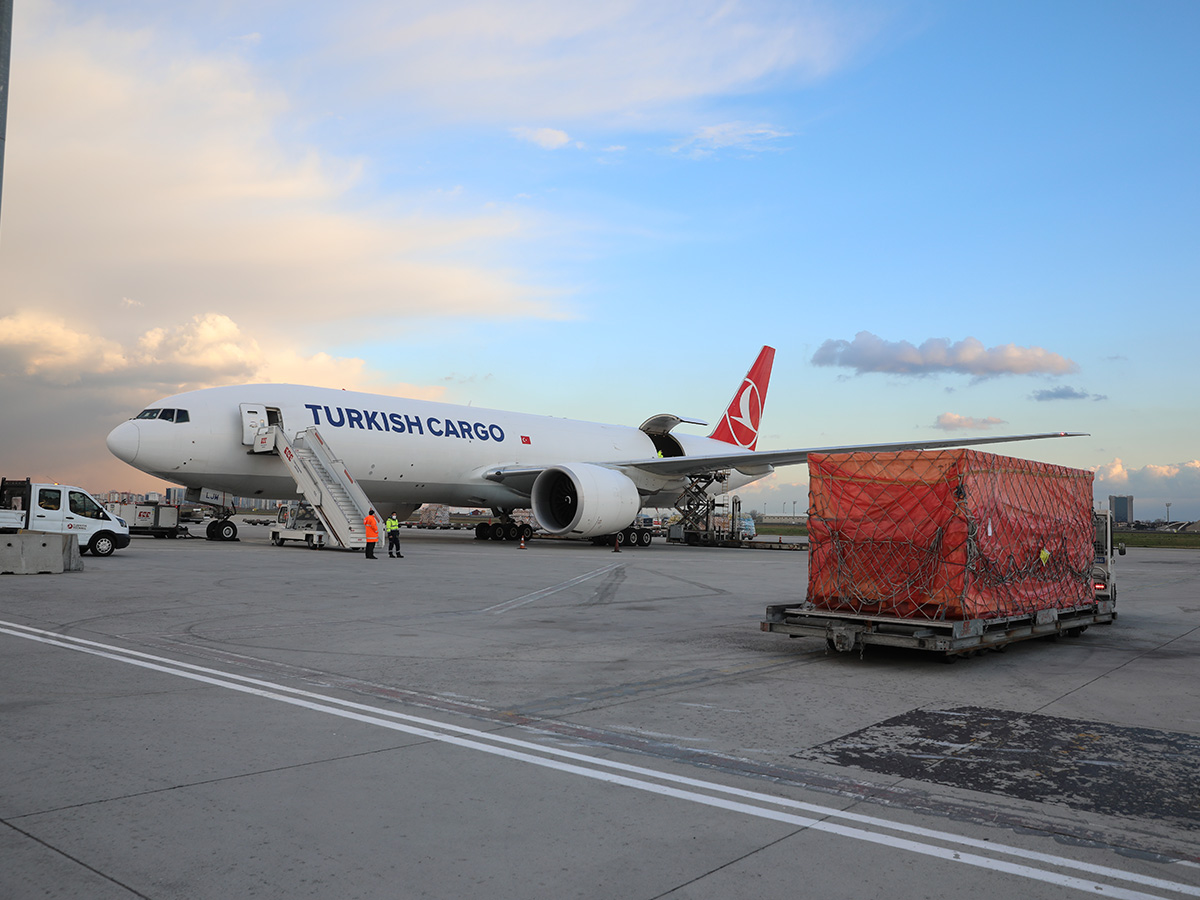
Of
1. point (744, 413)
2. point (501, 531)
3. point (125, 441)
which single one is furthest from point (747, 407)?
point (125, 441)

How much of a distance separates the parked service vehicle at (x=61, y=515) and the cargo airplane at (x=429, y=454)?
273 centimetres

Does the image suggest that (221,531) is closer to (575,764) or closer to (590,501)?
(590,501)

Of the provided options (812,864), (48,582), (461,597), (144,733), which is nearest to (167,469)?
(48,582)

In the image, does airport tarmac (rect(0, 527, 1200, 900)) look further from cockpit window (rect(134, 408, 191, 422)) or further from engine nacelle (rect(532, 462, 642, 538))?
engine nacelle (rect(532, 462, 642, 538))

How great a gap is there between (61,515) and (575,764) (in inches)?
721

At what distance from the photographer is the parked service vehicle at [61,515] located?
61.0 feet

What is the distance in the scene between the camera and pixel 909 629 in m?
8.18

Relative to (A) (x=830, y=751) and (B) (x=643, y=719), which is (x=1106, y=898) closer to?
(A) (x=830, y=751)

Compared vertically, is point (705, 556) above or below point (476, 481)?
below

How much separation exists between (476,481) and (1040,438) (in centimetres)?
1682

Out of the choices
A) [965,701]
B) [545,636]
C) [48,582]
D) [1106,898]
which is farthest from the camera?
[48,582]

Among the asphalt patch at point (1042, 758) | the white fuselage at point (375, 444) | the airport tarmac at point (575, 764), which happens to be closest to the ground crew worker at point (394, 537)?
the white fuselage at point (375, 444)

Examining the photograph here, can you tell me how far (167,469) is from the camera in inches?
877

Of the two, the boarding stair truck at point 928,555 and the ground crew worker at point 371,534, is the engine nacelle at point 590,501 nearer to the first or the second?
the ground crew worker at point 371,534
